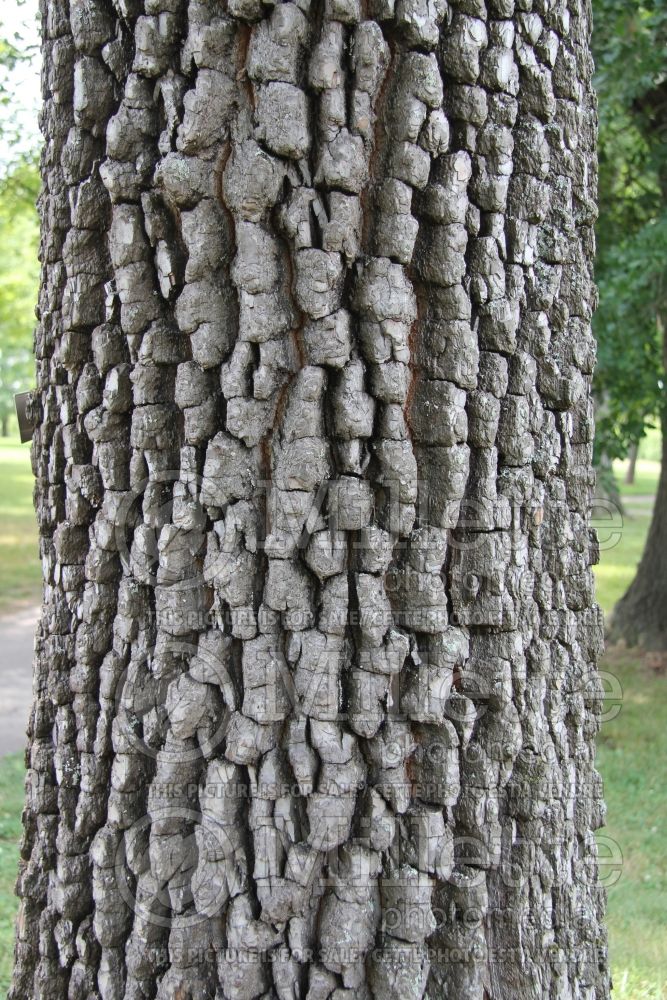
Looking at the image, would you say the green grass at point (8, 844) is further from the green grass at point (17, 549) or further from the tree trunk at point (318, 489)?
the green grass at point (17, 549)

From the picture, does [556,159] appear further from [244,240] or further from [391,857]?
[391,857]

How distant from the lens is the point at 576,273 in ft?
6.48

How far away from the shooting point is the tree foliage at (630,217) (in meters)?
6.52

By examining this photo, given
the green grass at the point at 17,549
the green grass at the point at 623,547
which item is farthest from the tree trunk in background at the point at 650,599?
Answer: the green grass at the point at 17,549

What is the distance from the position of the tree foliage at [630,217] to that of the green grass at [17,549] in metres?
5.71

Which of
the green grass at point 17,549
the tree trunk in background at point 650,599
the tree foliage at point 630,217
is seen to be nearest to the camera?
the tree foliage at point 630,217

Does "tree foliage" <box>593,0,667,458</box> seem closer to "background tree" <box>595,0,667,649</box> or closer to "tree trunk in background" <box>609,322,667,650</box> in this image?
"background tree" <box>595,0,667,649</box>

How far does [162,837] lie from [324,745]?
0.38 m

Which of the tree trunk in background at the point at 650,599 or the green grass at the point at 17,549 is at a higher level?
the tree trunk in background at the point at 650,599

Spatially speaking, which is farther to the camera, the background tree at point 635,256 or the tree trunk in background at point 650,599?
the tree trunk in background at point 650,599

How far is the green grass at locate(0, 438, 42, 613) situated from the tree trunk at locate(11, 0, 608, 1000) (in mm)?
8138

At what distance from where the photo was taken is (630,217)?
8.27 metres

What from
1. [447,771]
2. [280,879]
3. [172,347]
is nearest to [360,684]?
[447,771]

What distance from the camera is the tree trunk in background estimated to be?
901 cm
